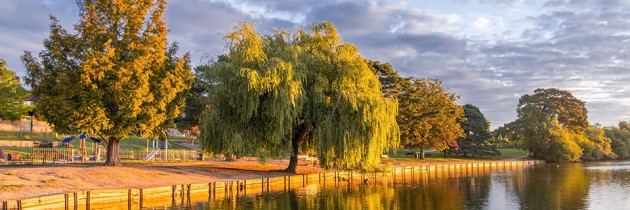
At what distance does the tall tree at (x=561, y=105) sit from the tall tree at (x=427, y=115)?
3165cm

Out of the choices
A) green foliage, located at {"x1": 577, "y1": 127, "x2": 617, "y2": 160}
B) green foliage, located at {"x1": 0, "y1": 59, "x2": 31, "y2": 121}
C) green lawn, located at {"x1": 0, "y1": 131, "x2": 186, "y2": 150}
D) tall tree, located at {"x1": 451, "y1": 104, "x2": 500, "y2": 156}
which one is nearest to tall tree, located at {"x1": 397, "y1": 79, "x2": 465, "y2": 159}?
tall tree, located at {"x1": 451, "y1": 104, "x2": 500, "y2": 156}

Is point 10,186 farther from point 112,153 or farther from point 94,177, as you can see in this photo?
point 112,153

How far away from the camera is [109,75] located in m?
32.8

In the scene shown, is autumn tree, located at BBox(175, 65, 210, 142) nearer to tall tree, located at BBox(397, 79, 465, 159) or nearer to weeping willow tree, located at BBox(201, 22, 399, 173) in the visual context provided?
weeping willow tree, located at BBox(201, 22, 399, 173)

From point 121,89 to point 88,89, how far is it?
252 cm

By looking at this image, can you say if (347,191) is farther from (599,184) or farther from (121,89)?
(599,184)

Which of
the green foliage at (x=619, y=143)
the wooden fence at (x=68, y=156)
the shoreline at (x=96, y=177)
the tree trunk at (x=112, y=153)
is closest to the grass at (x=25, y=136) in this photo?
the wooden fence at (x=68, y=156)

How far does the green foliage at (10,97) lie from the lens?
42744 mm

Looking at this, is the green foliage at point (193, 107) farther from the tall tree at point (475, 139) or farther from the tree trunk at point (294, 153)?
the tall tree at point (475, 139)

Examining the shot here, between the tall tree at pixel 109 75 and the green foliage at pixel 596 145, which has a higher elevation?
the tall tree at pixel 109 75

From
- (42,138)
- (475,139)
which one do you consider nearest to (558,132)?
(475,139)

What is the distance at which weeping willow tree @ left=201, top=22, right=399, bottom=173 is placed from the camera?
34156 millimetres

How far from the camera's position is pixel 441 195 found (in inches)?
1347

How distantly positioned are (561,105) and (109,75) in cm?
9111
